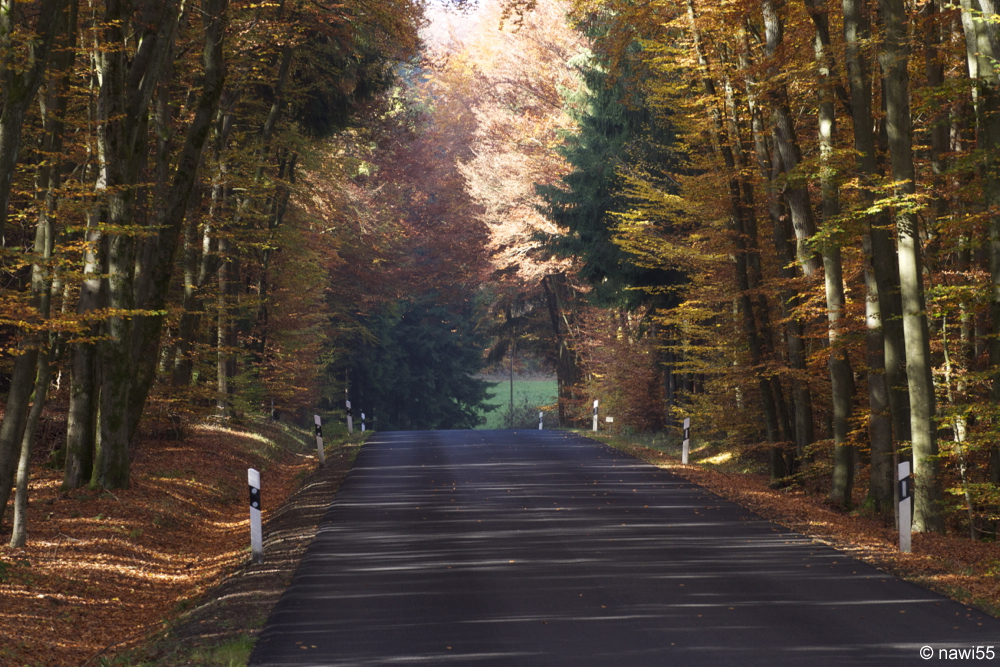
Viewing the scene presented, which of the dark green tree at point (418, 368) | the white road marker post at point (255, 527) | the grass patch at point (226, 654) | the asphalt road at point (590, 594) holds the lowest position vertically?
the asphalt road at point (590, 594)

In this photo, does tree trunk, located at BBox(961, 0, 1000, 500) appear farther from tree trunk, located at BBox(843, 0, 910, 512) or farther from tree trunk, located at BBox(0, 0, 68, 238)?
tree trunk, located at BBox(0, 0, 68, 238)

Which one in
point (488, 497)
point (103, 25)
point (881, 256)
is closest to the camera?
point (103, 25)

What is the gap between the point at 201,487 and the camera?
18.4 meters

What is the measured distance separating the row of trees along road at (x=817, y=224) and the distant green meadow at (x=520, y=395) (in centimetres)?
3908

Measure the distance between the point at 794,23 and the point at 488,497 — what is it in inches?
427

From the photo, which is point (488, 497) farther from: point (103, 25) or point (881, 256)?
point (103, 25)

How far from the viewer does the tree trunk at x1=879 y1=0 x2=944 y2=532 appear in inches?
531

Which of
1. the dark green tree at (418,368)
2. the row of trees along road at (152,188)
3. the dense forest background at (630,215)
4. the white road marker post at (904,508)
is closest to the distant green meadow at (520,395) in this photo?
the dark green tree at (418,368)

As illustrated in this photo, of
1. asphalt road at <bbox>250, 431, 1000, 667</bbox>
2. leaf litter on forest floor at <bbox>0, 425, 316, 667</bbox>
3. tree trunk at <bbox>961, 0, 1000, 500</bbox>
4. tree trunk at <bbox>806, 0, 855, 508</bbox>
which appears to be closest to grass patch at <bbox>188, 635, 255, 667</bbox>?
asphalt road at <bbox>250, 431, 1000, 667</bbox>

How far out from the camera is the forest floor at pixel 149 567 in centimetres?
859

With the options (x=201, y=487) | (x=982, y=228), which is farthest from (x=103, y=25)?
(x=982, y=228)

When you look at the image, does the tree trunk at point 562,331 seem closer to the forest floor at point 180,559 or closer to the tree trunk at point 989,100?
the forest floor at point 180,559

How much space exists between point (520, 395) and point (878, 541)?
63962 millimetres

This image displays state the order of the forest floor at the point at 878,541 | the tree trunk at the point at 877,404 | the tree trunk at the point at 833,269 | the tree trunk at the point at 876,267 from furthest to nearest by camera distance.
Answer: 1. the tree trunk at the point at 877,404
2. the tree trunk at the point at 833,269
3. the tree trunk at the point at 876,267
4. the forest floor at the point at 878,541
